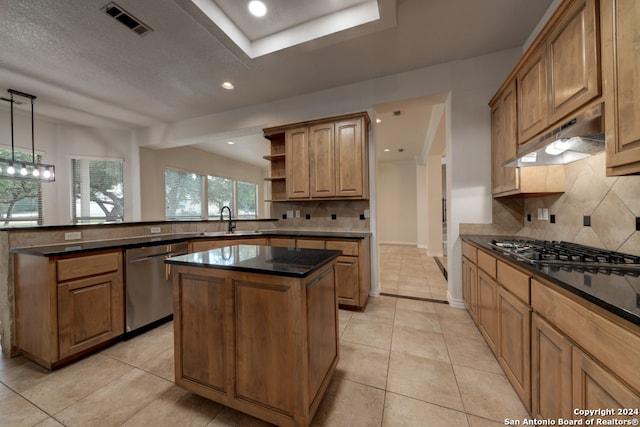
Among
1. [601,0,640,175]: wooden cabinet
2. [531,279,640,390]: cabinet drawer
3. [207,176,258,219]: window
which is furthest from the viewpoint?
[207,176,258,219]: window

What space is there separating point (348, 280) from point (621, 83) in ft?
7.99

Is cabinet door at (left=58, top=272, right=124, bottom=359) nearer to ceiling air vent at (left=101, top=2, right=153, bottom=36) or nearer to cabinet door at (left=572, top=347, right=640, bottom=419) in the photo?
ceiling air vent at (left=101, top=2, right=153, bottom=36)

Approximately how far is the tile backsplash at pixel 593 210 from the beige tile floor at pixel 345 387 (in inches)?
45.6

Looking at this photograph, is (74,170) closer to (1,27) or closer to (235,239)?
(1,27)

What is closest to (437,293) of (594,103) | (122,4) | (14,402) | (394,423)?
(394,423)

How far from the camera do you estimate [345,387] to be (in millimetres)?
1577

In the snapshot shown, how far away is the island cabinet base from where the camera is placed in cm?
118

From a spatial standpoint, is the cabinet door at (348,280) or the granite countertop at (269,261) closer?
the granite countertop at (269,261)

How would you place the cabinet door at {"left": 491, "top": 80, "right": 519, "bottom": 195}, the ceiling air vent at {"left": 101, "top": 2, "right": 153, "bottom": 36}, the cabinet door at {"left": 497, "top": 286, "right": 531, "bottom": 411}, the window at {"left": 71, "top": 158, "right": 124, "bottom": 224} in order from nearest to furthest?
the cabinet door at {"left": 497, "top": 286, "right": 531, "bottom": 411} < the ceiling air vent at {"left": 101, "top": 2, "right": 153, "bottom": 36} < the cabinet door at {"left": 491, "top": 80, "right": 519, "bottom": 195} < the window at {"left": 71, "top": 158, "right": 124, "bottom": 224}

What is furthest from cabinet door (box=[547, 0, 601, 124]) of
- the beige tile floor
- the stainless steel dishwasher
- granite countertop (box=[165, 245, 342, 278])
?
the stainless steel dishwasher

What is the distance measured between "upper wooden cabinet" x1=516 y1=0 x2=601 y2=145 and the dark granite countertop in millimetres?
904

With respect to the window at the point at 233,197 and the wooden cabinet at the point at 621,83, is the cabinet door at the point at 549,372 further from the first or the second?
the window at the point at 233,197

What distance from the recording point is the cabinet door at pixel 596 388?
2.29 ft

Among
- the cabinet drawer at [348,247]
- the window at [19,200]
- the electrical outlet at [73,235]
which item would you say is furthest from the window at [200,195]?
the cabinet drawer at [348,247]
